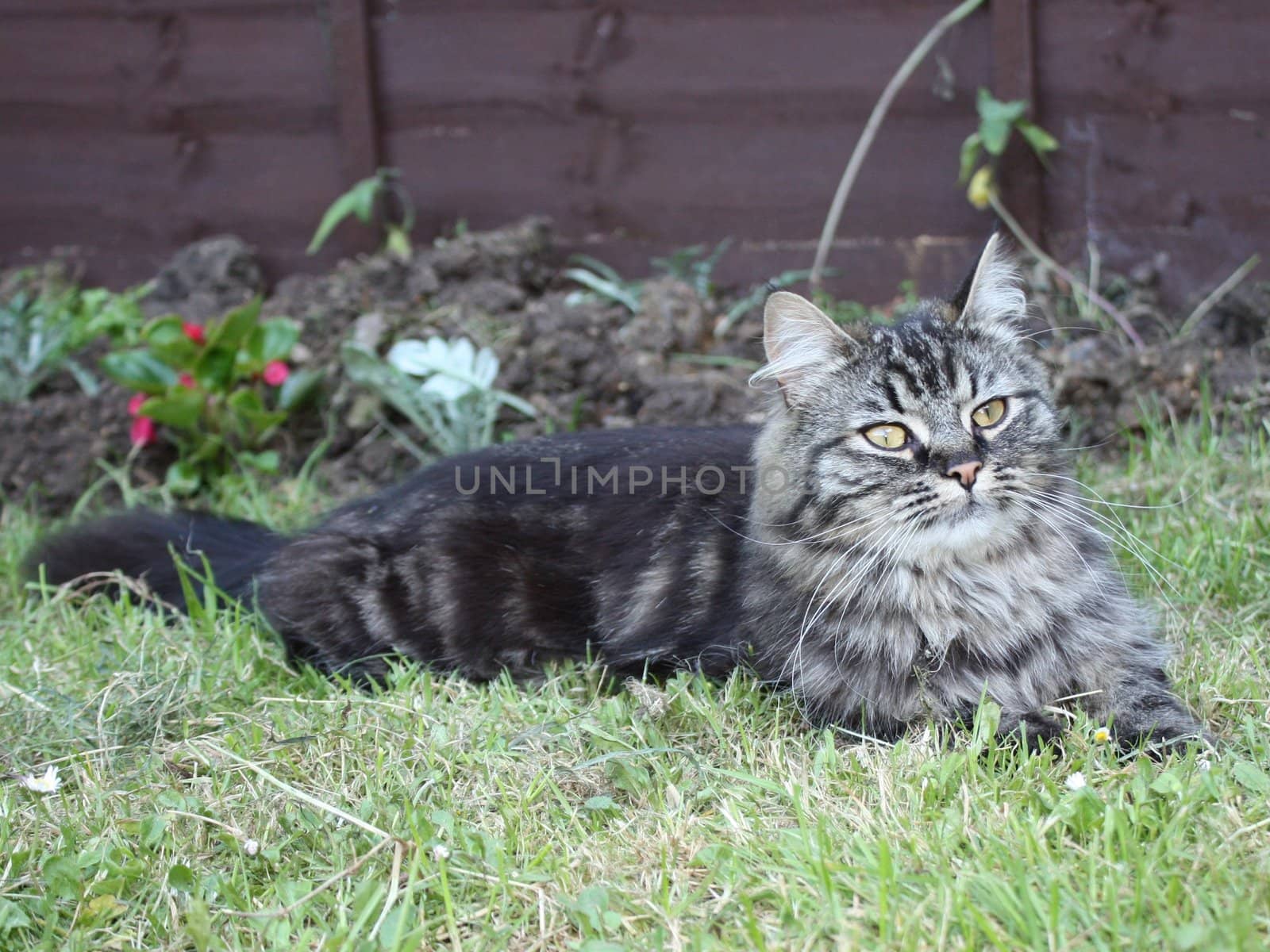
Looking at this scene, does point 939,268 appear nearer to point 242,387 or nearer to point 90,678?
point 242,387

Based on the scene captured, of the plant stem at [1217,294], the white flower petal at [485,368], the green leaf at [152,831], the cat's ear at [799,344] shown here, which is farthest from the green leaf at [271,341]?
the plant stem at [1217,294]

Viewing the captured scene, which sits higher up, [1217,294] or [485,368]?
[1217,294]

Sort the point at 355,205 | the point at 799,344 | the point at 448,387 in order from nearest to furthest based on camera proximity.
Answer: the point at 799,344, the point at 448,387, the point at 355,205

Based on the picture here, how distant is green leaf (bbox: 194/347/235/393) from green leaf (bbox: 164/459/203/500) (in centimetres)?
31

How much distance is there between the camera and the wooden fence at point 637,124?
4.40 metres

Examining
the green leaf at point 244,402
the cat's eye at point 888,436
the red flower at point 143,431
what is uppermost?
the cat's eye at point 888,436

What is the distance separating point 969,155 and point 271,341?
271cm

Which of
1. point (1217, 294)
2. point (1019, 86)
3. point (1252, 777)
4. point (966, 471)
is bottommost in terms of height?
point (1252, 777)

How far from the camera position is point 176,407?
4117mm

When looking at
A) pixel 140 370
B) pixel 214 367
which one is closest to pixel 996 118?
pixel 214 367

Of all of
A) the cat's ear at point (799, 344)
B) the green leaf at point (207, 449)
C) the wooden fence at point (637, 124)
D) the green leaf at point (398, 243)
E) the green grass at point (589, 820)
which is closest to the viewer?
the green grass at point (589, 820)

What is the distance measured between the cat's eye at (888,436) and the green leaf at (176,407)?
2660 mm

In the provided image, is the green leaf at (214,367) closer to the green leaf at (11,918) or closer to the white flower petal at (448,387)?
the white flower petal at (448,387)

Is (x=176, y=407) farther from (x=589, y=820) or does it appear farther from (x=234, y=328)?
(x=589, y=820)
